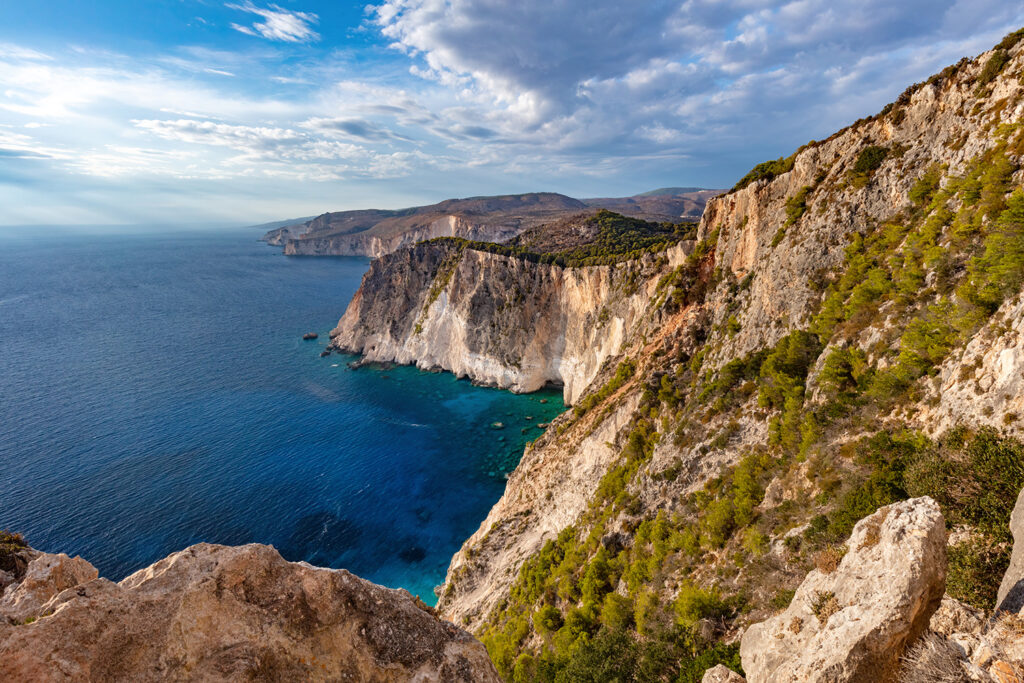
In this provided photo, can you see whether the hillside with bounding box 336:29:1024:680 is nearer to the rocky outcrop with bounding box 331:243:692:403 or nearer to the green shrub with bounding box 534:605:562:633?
the green shrub with bounding box 534:605:562:633

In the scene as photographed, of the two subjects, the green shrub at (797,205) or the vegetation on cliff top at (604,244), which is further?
the vegetation on cliff top at (604,244)

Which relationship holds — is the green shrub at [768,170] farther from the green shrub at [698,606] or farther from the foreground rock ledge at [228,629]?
the foreground rock ledge at [228,629]

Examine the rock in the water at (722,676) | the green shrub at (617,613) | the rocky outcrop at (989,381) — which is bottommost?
the green shrub at (617,613)

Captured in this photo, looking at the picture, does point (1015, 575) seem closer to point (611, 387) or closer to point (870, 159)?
point (870, 159)

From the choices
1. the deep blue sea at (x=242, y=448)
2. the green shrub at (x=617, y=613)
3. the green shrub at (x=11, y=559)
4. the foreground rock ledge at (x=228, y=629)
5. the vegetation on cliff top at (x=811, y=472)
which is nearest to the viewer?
the foreground rock ledge at (x=228, y=629)

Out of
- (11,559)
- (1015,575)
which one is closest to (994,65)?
(1015,575)

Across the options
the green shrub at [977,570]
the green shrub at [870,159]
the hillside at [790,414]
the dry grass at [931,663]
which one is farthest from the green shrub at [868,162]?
the dry grass at [931,663]
